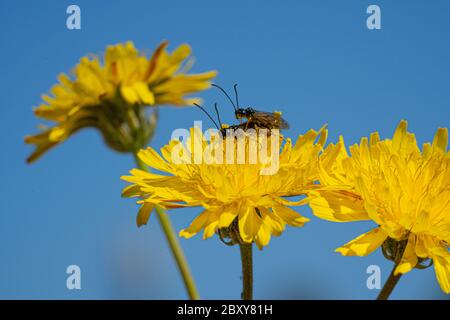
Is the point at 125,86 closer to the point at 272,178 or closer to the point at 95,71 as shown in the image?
the point at 95,71

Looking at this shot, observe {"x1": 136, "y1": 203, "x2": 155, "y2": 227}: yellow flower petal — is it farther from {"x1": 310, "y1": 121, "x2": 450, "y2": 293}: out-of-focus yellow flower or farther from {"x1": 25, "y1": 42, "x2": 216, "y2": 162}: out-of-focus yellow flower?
{"x1": 25, "y1": 42, "x2": 216, "y2": 162}: out-of-focus yellow flower

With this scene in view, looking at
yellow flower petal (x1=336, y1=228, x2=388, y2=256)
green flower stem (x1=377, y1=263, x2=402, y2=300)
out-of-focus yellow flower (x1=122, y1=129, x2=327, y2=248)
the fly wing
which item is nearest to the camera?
green flower stem (x1=377, y1=263, x2=402, y2=300)

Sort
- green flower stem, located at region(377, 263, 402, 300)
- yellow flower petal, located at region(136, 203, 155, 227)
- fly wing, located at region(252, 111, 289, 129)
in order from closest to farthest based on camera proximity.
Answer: green flower stem, located at region(377, 263, 402, 300) < yellow flower petal, located at region(136, 203, 155, 227) < fly wing, located at region(252, 111, 289, 129)

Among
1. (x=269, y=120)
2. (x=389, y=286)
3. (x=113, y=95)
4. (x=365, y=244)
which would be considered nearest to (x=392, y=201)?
(x=365, y=244)

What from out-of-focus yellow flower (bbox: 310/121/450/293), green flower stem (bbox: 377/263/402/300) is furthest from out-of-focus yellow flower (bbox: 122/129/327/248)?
green flower stem (bbox: 377/263/402/300)

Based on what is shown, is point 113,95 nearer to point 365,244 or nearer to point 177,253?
point 177,253
